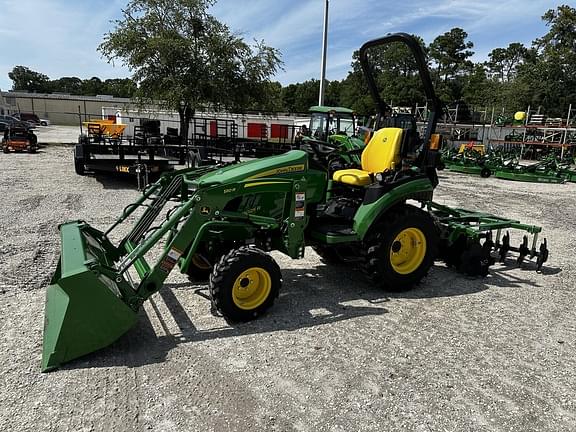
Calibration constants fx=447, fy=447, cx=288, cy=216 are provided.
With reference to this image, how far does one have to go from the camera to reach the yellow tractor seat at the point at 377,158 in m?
4.96

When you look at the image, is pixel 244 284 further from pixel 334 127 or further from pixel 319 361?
pixel 334 127

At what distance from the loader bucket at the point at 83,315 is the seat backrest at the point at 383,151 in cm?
314

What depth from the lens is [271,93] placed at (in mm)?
20922

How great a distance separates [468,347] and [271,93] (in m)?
18.6

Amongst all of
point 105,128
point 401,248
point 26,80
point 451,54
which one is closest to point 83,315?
point 401,248

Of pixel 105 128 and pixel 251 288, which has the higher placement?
pixel 105 128

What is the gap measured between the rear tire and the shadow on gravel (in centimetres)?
15

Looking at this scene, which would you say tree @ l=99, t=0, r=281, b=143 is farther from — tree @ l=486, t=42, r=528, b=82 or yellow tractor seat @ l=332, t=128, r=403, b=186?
tree @ l=486, t=42, r=528, b=82

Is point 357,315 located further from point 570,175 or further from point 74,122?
point 74,122

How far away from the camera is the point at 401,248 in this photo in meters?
5.06

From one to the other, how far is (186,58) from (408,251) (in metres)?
16.3

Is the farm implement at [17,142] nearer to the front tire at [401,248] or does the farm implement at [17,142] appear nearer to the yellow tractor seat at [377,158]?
the yellow tractor seat at [377,158]

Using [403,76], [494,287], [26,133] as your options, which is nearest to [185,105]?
[26,133]

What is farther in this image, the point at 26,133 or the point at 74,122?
the point at 74,122
